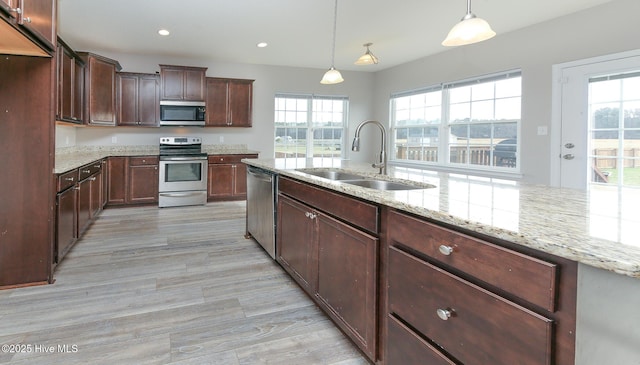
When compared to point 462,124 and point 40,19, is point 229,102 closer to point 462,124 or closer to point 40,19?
point 462,124

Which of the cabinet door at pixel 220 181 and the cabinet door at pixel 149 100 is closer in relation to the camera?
the cabinet door at pixel 149 100


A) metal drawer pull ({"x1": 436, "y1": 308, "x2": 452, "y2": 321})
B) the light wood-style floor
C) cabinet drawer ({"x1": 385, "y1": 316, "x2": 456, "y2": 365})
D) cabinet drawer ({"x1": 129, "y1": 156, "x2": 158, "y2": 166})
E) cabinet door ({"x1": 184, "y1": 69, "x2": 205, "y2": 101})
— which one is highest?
cabinet door ({"x1": 184, "y1": 69, "x2": 205, "y2": 101})

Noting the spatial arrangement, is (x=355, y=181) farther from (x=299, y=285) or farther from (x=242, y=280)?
(x=242, y=280)

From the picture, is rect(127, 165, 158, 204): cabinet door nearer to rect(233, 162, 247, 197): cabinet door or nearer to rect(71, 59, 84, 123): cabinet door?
rect(71, 59, 84, 123): cabinet door

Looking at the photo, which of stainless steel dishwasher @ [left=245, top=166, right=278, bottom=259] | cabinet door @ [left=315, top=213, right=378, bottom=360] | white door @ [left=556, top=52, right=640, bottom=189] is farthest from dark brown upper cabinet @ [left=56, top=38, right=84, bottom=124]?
white door @ [left=556, top=52, right=640, bottom=189]

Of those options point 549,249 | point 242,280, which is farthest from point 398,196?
point 242,280

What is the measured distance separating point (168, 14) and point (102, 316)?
3.40 m

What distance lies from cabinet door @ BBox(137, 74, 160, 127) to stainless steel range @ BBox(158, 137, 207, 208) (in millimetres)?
377

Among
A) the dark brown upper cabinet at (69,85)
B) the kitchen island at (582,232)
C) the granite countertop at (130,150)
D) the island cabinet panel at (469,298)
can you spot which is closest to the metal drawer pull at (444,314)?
the island cabinet panel at (469,298)

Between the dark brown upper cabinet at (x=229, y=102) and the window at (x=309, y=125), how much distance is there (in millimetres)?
764

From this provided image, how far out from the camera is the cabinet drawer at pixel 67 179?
9.59 ft

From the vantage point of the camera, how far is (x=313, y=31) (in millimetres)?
4812

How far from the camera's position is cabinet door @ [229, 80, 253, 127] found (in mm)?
6402

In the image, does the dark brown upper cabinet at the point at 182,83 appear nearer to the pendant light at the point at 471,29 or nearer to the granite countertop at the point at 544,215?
the pendant light at the point at 471,29
